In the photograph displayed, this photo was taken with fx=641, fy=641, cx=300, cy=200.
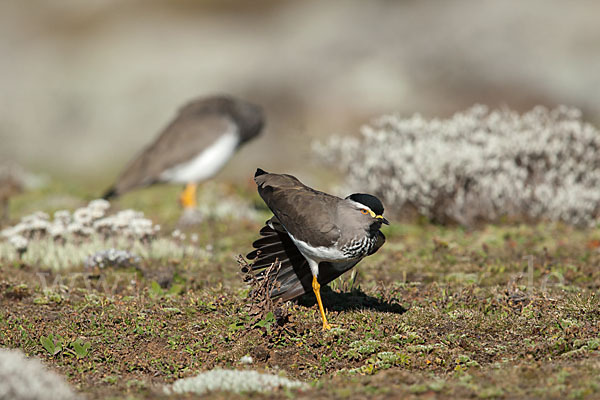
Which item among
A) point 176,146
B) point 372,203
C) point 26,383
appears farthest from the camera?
point 176,146

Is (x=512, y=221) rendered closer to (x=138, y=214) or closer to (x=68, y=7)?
(x=138, y=214)

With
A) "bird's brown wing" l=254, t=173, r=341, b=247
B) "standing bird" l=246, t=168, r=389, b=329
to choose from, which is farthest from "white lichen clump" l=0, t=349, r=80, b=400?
"bird's brown wing" l=254, t=173, r=341, b=247

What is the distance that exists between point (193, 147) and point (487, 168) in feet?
18.1

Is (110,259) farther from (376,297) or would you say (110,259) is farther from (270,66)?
(270,66)

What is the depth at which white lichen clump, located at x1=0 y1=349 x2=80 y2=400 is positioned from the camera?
439 centimetres

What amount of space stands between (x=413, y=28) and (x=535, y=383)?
3789 cm

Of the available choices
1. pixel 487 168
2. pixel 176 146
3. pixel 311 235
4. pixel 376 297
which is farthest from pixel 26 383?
pixel 487 168

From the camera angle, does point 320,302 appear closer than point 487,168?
Yes

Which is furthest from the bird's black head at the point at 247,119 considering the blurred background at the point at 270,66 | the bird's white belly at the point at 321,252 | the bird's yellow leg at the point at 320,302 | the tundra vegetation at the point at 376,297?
the blurred background at the point at 270,66

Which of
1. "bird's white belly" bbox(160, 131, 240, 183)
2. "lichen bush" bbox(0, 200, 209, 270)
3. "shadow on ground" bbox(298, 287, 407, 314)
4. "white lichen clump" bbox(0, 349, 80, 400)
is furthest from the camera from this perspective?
"bird's white belly" bbox(160, 131, 240, 183)

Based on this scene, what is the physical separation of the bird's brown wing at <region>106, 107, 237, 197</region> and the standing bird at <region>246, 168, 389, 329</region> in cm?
505

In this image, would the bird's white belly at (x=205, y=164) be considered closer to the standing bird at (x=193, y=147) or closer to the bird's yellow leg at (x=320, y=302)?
the standing bird at (x=193, y=147)

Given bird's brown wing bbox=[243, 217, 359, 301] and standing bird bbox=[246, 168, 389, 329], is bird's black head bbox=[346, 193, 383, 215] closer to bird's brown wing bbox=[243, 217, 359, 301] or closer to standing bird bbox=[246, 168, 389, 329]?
standing bird bbox=[246, 168, 389, 329]

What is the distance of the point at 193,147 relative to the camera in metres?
12.0
